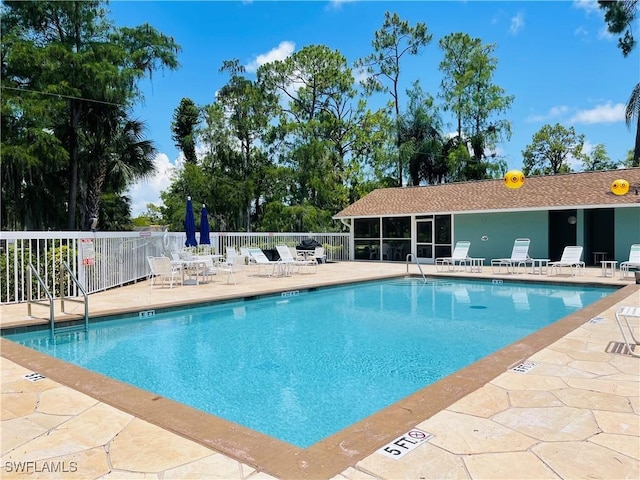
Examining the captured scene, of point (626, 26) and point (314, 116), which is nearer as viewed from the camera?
point (626, 26)

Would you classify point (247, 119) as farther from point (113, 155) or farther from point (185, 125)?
point (113, 155)

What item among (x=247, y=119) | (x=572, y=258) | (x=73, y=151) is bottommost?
(x=572, y=258)

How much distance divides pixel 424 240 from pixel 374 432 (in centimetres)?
1672

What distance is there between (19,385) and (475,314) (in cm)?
741

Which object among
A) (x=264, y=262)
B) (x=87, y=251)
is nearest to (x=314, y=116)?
(x=264, y=262)

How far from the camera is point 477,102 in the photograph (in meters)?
29.8

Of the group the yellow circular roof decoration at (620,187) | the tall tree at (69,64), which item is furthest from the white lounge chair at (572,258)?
the tall tree at (69,64)

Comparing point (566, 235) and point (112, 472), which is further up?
point (566, 235)

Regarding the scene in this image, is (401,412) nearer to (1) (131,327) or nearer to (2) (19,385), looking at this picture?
(2) (19,385)

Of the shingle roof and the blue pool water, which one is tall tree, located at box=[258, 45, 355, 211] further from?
the blue pool water

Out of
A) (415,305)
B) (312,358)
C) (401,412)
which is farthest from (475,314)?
(401,412)

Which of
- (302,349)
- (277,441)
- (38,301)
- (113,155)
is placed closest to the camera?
(277,441)

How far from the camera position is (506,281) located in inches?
500

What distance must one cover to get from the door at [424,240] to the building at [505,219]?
42 millimetres
